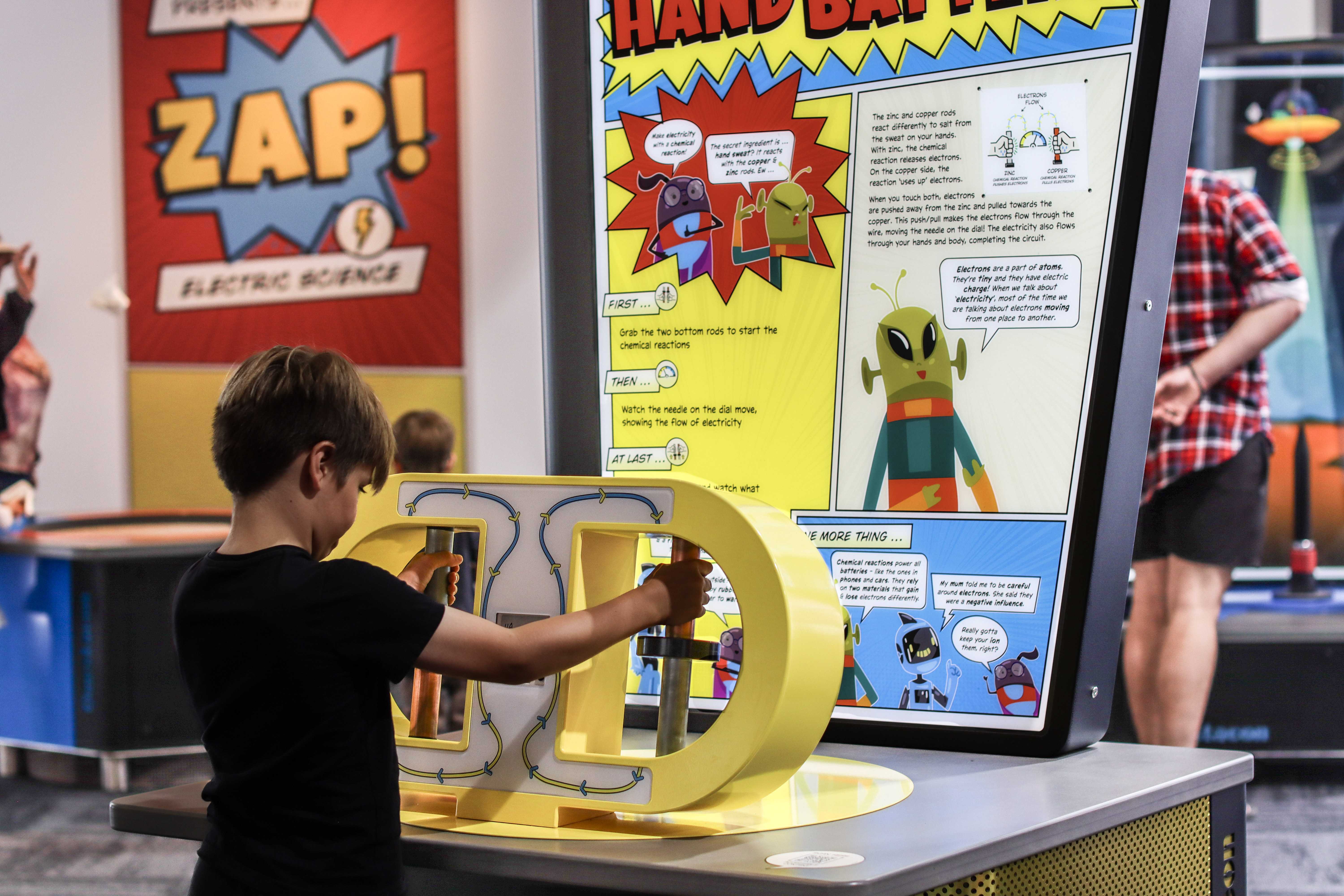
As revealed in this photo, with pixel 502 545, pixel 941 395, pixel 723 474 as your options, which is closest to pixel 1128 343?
pixel 941 395

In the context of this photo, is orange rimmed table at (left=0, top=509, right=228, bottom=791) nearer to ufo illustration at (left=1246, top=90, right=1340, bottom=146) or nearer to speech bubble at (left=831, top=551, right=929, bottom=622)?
speech bubble at (left=831, top=551, right=929, bottom=622)

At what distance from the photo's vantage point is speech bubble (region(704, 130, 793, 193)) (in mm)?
1333

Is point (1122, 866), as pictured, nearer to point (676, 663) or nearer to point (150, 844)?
point (676, 663)

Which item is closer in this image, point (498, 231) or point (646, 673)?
point (646, 673)

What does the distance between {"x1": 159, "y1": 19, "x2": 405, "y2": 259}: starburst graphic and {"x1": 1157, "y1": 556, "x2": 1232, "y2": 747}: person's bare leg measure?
3.13 meters

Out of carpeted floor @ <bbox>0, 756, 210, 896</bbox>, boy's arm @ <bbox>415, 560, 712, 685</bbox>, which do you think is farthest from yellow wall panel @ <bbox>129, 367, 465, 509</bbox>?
boy's arm @ <bbox>415, 560, 712, 685</bbox>

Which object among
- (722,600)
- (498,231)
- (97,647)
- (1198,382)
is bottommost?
(97,647)

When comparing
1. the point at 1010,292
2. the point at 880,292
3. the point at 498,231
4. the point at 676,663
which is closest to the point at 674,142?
the point at 880,292

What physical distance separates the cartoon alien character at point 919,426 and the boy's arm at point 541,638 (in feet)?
1.21

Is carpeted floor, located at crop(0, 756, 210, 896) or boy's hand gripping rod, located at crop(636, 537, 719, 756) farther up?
boy's hand gripping rod, located at crop(636, 537, 719, 756)

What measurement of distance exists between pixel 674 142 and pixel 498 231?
140 inches

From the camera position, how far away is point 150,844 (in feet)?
11.2

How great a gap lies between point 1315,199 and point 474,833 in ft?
11.5

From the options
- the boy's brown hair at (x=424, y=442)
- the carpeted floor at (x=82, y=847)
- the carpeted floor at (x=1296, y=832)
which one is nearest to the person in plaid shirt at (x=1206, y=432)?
the carpeted floor at (x=1296, y=832)
